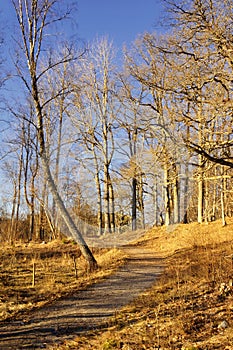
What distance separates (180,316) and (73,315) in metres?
2.07

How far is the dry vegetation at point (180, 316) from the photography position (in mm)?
4211

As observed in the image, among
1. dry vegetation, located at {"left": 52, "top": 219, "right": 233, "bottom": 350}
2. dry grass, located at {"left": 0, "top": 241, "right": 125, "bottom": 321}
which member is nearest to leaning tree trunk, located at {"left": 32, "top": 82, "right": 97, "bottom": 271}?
dry grass, located at {"left": 0, "top": 241, "right": 125, "bottom": 321}

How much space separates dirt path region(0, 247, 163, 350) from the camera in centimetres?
500

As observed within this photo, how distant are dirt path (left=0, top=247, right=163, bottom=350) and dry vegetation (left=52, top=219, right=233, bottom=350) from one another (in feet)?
1.08

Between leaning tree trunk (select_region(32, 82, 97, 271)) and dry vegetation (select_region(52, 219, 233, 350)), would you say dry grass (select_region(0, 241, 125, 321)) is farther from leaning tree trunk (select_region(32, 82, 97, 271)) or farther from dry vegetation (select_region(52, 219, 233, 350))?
dry vegetation (select_region(52, 219, 233, 350))

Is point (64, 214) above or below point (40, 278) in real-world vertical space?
above

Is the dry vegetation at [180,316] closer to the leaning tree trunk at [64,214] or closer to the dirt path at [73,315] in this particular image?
the dirt path at [73,315]

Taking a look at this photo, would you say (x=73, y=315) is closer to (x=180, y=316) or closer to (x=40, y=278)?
(x=180, y=316)

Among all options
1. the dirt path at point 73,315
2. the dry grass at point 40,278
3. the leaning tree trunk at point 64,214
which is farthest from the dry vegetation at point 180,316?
the leaning tree trunk at point 64,214

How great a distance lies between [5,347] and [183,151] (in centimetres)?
598

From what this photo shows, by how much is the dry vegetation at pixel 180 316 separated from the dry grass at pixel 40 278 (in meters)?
2.20

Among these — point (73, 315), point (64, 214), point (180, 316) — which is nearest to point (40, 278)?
point (64, 214)

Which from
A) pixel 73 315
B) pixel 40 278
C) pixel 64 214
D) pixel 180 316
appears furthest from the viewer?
pixel 64 214

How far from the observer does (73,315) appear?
19.6 ft
